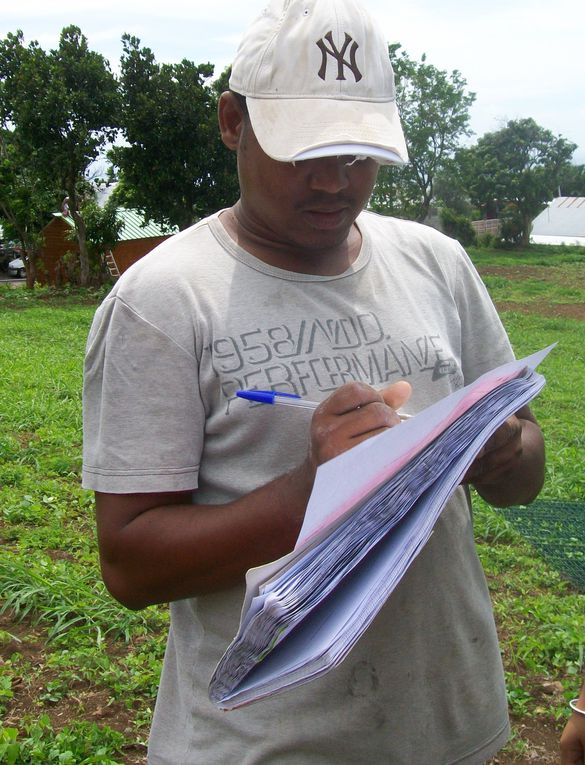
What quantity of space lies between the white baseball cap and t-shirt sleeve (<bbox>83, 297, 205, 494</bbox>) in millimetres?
332

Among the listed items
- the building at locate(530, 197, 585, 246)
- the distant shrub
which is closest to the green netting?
the distant shrub

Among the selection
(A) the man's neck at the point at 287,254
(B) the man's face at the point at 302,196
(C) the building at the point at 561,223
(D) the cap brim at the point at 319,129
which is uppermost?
(D) the cap brim at the point at 319,129

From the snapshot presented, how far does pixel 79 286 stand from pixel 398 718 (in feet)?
65.0

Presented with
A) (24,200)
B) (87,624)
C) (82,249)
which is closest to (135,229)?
(24,200)

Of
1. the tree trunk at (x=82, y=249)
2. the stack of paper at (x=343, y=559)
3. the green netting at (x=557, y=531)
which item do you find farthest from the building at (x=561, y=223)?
the stack of paper at (x=343, y=559)

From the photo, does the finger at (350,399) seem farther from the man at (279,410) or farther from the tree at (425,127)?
the tree at (425,127)

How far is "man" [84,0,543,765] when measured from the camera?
127 centimetres

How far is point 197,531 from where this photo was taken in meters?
1.25

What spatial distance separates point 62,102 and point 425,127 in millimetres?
21522

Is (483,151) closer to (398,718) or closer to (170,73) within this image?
(170,73)

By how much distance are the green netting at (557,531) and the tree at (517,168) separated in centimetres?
3326

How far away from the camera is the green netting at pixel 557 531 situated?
4.01 metres

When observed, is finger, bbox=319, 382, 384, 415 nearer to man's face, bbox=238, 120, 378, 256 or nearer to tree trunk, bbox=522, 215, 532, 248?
man's face, bbox=238, 120, 378, 256

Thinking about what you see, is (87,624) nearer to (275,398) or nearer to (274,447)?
(274,447)
